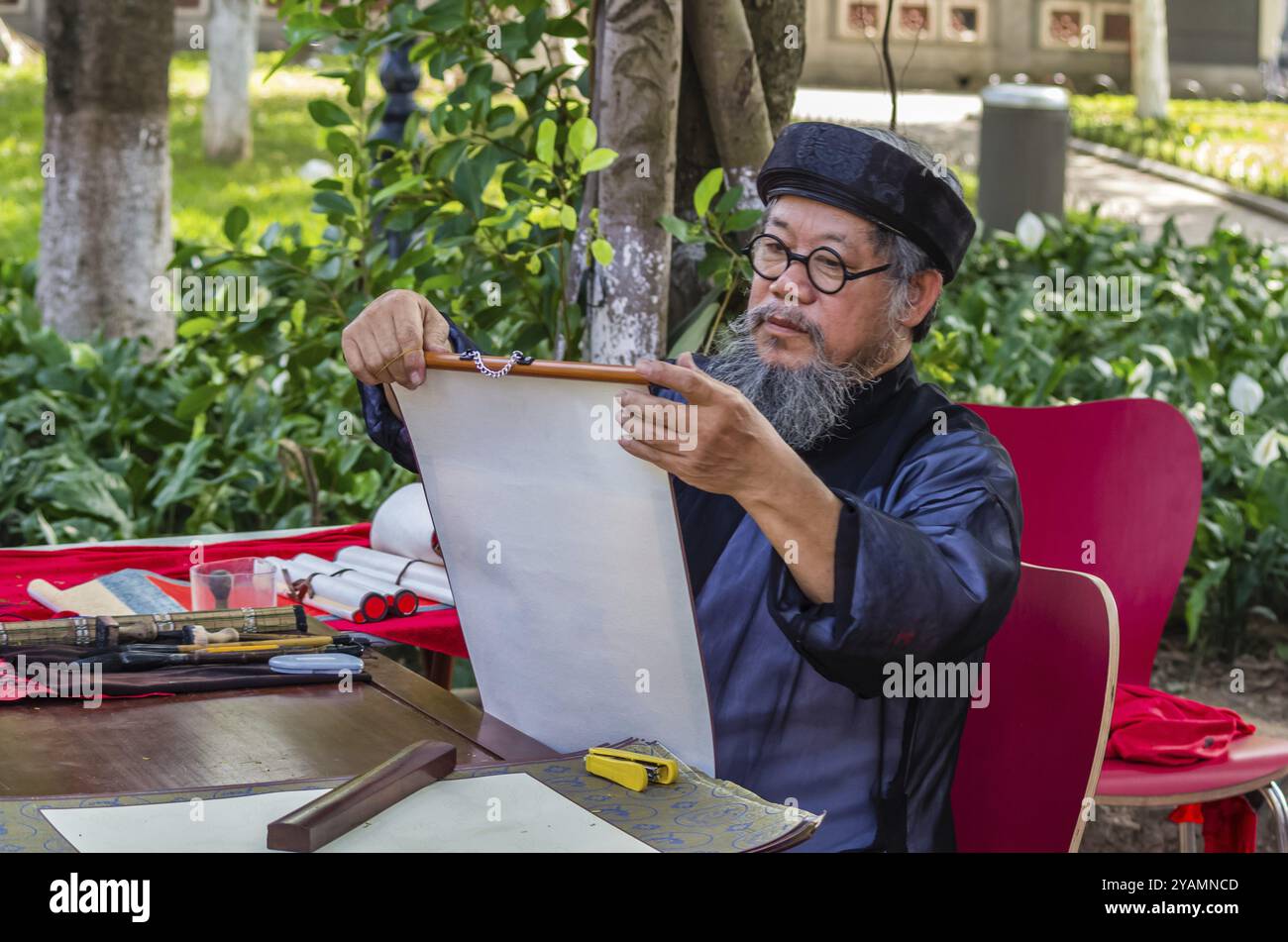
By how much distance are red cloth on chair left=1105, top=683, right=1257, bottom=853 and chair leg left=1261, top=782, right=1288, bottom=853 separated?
83 mm

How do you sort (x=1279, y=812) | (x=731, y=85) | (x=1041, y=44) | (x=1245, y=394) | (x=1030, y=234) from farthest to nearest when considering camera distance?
(x=1041, y=44)
(x=1030, y=234)
(x=1245, y=394)
(x=731, y=85)
(x=1279, y=812)

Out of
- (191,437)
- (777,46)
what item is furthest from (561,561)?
(191,437)

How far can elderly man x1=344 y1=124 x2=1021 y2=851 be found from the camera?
7.02 feet

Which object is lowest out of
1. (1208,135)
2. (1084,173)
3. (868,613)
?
(868,613)

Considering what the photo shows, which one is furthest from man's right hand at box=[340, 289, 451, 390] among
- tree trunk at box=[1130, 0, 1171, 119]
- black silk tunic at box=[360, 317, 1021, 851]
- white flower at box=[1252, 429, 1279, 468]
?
tree trunk at box=[1130, 0, 1171, 119]

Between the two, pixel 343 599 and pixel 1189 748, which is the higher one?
pixel 343 599

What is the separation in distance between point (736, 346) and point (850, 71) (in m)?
20.9

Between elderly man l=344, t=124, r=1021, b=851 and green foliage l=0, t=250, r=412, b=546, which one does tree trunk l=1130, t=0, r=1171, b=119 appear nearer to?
green foliage l=0, t=250, r=412, b=546

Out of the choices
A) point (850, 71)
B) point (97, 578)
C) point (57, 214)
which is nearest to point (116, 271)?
point (57, 214)

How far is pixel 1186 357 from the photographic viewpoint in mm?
6195

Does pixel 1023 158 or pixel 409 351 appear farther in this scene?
pixel 1023 158

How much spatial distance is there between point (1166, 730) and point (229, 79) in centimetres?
1437

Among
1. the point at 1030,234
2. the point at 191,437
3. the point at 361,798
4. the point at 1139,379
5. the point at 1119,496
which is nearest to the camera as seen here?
the point at 361,798

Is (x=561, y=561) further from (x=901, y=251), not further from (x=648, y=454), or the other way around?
(x=901, y=251)
